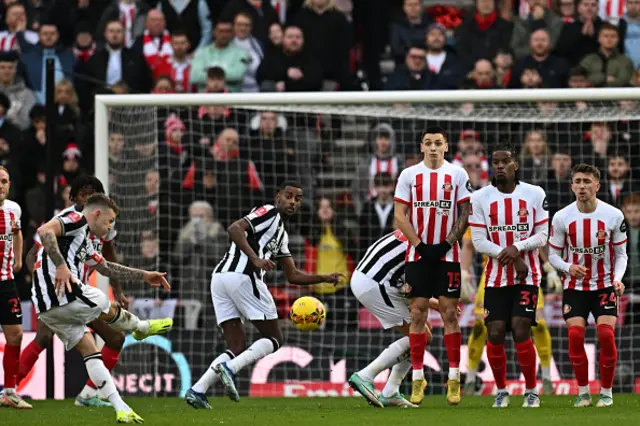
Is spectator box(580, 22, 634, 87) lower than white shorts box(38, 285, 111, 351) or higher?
higher

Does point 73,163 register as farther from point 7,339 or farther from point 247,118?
point 7,339

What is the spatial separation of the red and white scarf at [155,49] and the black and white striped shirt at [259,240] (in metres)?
7.04

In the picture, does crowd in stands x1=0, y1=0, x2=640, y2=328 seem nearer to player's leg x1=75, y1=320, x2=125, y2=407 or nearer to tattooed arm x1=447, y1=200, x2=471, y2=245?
player's leg x1=75, y1=320, x2=125, y2=407

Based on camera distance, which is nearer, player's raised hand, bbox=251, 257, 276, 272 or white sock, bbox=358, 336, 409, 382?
player's raised hand, bbox=251, 257, 276, 272

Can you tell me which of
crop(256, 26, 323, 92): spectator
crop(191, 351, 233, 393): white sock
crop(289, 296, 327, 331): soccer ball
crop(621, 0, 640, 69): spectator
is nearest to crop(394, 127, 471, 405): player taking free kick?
crop(289, 296, 327, 331): soccer ball

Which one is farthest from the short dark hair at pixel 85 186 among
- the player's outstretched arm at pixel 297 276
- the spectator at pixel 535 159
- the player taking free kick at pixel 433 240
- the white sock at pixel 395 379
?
the spectator at pixel 535 159

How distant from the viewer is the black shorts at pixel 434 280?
11.0 meters

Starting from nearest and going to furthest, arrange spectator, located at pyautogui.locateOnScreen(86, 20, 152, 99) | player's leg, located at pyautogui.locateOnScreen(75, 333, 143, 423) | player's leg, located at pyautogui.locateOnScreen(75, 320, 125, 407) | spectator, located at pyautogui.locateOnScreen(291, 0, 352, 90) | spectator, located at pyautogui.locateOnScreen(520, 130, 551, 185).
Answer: player's leg, located at pyautogui.locateOnScreen(75, 333, 143, 423) < player's leg, located at pyautogui.locateOnScreen(75, 320, 125, 407) < spectator, located at pyautogui.locateOnScreen(520, 130, 551, 185) < spectator, located at pyautogui.locateOnScreen(291, 0, 352, 90) < spectator, located at pyautogui.locateOnScreen(86, 20, 152, 99)

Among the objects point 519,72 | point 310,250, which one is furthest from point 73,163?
point 519,72

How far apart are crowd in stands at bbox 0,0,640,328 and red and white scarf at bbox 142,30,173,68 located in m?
0.03

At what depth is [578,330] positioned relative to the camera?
36.0 feet

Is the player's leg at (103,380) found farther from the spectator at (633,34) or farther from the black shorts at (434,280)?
the spectator at (633,34)

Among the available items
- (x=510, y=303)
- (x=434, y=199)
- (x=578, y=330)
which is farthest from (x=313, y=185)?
(x=578, y=330)

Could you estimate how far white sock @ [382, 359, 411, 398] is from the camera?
11414 millimetres
